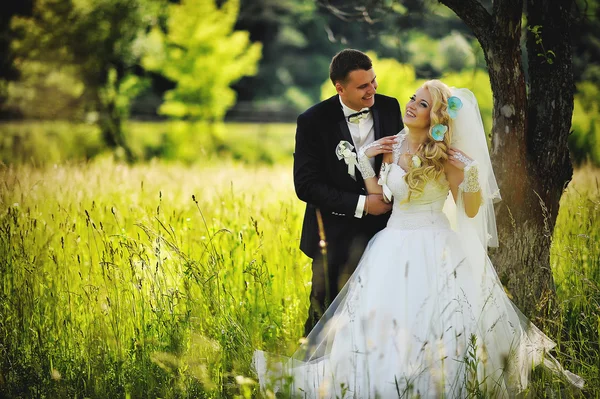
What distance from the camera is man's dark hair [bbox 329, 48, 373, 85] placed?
383 centimetres

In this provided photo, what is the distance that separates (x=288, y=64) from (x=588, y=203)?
3467 cm

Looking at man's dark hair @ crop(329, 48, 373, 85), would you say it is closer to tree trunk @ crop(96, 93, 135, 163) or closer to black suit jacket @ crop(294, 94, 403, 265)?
black suit jacket @ crop(294, 94, 403, 265)

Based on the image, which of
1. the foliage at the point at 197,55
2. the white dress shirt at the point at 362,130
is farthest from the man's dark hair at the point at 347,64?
the foliage at the point at 197,55

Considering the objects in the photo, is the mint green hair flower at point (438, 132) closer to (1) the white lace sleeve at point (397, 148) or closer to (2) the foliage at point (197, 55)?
(1) the white lace sleeve at point (397, 148)

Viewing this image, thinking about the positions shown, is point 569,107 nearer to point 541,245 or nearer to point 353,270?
point 541,245

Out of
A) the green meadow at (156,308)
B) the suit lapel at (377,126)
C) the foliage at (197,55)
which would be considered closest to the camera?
the green meadow at (156,308)

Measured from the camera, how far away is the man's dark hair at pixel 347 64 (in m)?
3.83

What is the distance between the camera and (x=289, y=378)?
9.02 ft

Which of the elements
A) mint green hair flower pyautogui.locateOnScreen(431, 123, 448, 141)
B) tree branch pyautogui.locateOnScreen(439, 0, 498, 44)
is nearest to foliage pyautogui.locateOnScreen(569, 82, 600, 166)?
tree branch pyautogui.locateOnScreen(439, 0, 498, 44)

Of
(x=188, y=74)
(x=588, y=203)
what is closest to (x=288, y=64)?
(x=188, y=74)

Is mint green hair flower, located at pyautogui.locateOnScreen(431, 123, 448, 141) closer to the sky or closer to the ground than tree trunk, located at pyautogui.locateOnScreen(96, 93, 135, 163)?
closer to the sky

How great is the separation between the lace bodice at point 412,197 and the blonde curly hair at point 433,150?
48mm

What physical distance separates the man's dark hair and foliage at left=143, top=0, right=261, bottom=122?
19.4m

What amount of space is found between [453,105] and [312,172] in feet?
3.29
